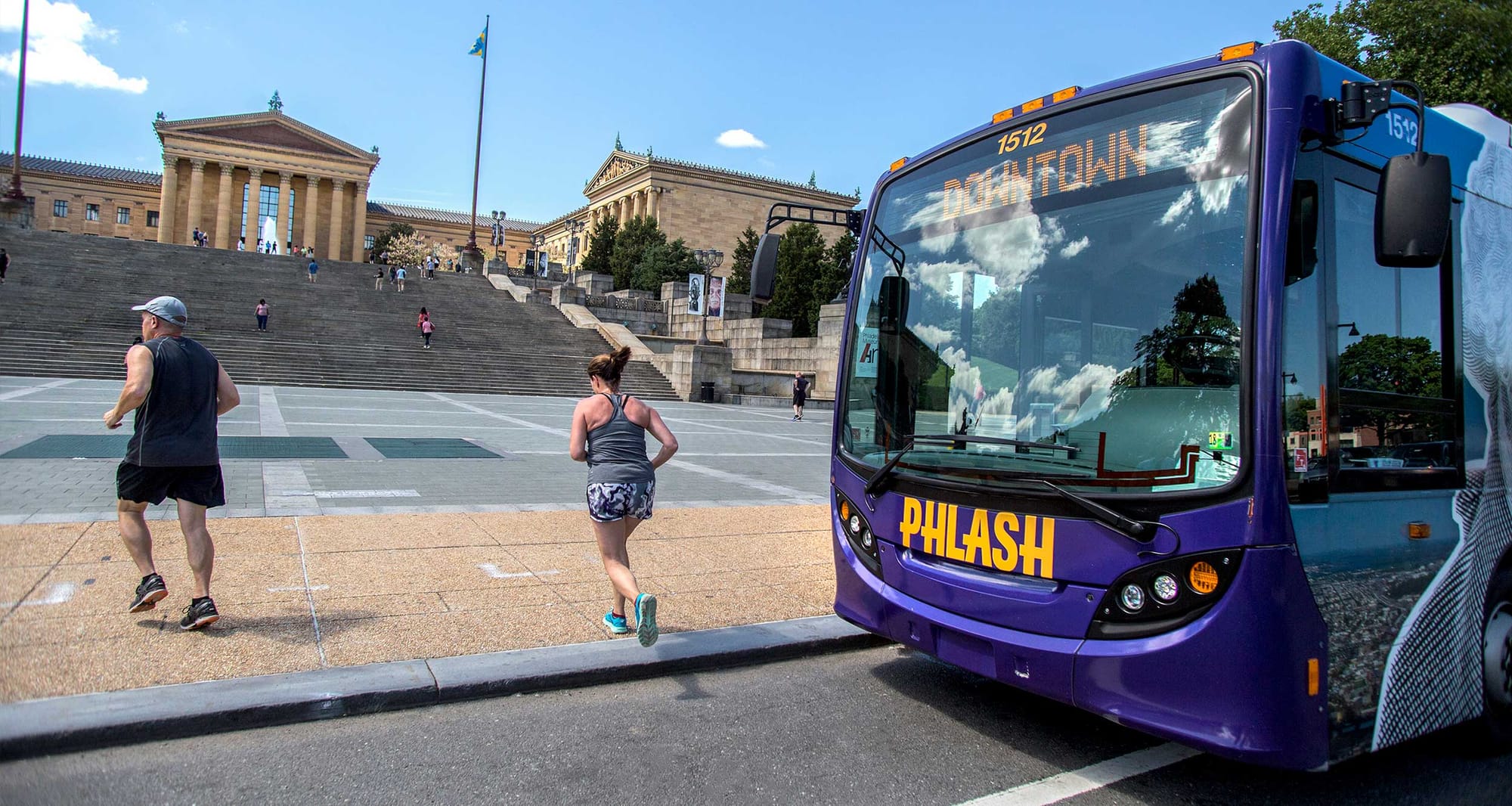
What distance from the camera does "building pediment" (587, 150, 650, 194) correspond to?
3631 inches

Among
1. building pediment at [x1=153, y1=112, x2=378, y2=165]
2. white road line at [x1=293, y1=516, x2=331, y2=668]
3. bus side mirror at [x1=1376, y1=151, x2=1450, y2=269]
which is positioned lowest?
white road line at [x1=293, y1=516, x2=331, y2=668]

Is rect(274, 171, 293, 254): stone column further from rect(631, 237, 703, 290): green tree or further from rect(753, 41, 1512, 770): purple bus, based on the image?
rect(753, 41, 1512, 770): purple bus

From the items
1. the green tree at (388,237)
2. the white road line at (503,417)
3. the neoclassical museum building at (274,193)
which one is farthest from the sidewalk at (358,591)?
the green tree at (388,237)

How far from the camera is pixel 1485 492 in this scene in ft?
13.3

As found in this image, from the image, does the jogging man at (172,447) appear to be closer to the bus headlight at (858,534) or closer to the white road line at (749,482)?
the bus headlight at (858,534)

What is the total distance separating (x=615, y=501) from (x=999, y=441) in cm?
192

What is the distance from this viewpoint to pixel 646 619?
14.4 ft

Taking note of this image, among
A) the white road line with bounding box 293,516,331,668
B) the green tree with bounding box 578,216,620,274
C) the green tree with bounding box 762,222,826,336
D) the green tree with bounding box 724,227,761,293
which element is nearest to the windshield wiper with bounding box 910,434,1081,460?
the white road line with bounding box 293,516,331,668

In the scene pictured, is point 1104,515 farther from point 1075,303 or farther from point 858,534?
point 858,534

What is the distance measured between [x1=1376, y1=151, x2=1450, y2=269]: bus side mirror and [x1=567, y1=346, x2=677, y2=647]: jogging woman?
311 cm

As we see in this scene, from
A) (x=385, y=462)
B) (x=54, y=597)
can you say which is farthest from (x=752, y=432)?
(x=54, y=597)

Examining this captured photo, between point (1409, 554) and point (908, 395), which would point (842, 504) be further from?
point (1409, 554)

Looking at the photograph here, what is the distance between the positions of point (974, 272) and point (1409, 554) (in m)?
2.04

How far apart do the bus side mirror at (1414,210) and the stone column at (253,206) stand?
9177 cm
